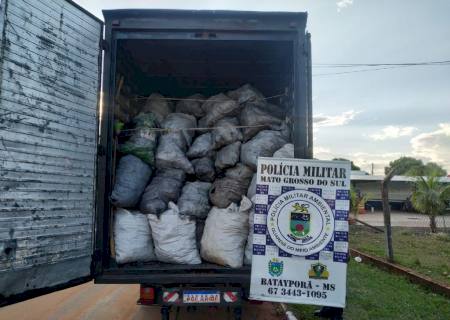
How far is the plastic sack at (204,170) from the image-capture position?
Answer: 11.7 ft

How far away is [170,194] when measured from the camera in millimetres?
3236

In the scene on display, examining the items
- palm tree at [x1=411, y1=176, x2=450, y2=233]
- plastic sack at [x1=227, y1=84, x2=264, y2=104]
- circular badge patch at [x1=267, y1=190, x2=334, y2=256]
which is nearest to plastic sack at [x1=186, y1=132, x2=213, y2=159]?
plastic sack at [x1=227, y1=84, x2=264, y2=104]

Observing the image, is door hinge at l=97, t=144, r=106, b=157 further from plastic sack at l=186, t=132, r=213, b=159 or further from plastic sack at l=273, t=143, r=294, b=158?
plastic sack at l=273, t=143, r=294, b=158

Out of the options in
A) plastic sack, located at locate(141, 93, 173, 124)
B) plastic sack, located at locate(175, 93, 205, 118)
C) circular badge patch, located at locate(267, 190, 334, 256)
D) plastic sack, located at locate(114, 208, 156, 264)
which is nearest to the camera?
circular badge patch, located at locate(267, 190, 334, 256)

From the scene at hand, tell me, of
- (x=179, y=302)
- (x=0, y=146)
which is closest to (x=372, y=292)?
(x=179, y=302)

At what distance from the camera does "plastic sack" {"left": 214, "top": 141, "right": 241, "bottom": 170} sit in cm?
353

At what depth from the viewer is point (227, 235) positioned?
9.95 ft

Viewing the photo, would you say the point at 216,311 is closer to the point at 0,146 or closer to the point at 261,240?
the point at 261,240

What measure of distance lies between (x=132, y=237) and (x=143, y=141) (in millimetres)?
951

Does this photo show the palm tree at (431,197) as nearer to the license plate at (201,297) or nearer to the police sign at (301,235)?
the police sign at (301,235)

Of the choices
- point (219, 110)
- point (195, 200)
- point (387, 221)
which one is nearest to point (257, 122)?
point (219, 110)

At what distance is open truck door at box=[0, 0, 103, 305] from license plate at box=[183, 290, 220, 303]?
819 millimetres

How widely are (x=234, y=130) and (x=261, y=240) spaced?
4.27 ft

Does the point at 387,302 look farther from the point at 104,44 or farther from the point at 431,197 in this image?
the point at 431,197
